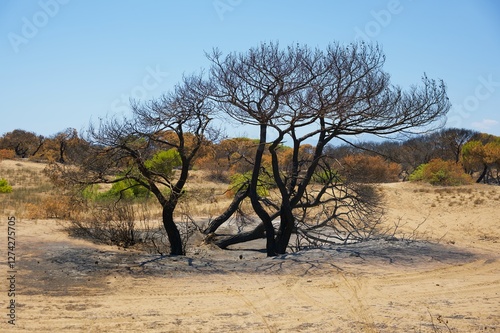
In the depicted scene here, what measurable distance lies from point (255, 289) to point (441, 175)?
28246 millimetres

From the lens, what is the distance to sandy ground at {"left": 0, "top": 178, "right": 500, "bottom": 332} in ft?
22.6

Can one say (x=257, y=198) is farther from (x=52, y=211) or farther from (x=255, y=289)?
(x=52, y=211)

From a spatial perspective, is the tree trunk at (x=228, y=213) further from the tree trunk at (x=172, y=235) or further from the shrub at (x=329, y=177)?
the tree trunk at (x=172, y=235)

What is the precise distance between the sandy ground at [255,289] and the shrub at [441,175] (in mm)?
22361

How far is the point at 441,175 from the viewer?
34.4m

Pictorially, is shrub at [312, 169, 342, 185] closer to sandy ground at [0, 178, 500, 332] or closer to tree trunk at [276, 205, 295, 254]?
tree trunk at [276, 205, 295, 254]

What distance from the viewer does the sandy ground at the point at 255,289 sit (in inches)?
271

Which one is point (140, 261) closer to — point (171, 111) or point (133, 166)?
point (133, 166)

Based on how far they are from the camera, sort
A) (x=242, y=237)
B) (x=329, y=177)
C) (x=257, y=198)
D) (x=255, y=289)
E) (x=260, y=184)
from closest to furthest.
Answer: (x=255, y=289) < (x=257, y=198) < (x=329, y=177) < (x=260, y=184) < (x=242, y=237)

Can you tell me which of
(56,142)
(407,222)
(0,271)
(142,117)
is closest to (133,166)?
(142,117)

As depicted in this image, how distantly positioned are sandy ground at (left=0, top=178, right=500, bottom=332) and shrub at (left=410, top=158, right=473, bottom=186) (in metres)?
22.4

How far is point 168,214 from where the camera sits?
13258 mm

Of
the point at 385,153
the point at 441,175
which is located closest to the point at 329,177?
the point at 441,175

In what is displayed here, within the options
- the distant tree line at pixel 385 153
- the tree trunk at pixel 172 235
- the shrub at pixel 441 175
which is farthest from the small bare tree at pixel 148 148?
the shrub at pixel 441 175
